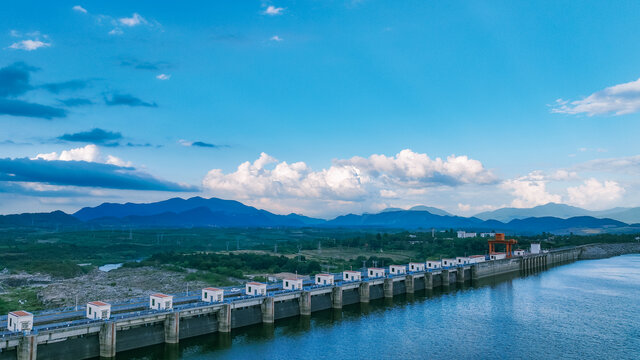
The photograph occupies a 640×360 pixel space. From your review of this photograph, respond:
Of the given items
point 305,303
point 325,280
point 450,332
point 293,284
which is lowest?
point 450,332

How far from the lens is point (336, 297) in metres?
91.5

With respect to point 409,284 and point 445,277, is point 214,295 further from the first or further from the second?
point 445,277

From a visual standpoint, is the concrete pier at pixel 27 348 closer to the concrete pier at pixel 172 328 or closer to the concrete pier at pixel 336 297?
the concrete pier at pixel 172 328

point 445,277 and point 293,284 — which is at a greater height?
point 293,284

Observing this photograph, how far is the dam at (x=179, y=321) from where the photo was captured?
5325 centimetres

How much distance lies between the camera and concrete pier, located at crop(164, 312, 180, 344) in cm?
6381

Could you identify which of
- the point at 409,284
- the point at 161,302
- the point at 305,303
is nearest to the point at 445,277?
the point at 409,284

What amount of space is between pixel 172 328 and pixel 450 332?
44916mm

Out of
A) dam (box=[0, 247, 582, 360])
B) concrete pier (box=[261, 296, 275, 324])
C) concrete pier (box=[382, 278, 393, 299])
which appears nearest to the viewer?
dam (box=[0, 247, 582, 360])

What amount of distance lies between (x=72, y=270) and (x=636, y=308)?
16249cm

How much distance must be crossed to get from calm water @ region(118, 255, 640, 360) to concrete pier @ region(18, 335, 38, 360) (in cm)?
1186

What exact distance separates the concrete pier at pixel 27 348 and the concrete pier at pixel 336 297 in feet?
179

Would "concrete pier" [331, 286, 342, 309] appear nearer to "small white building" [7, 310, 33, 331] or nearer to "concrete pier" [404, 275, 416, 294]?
"concrete pier" [404, 275, 416, 294]

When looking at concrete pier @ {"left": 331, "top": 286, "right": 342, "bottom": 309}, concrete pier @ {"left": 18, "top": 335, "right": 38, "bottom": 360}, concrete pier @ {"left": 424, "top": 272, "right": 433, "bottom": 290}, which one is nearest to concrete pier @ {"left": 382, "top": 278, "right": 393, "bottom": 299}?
concrete pier @ {"left": 424, "top": 272, "right": 433, "bottom": 290}
